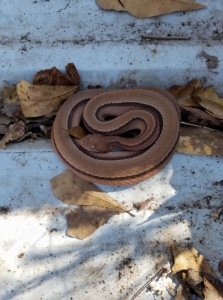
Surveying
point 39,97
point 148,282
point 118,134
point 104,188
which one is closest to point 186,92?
point 118,134

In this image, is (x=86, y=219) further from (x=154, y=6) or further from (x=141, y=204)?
(x=154, y=6)

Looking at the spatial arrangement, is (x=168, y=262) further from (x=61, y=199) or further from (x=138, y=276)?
(x=61, y=199)

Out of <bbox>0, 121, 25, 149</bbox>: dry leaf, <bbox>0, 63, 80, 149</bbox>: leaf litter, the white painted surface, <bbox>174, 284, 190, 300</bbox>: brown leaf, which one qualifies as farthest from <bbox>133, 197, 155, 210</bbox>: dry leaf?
<bbox>0, 121, 25, 149</bbox>: dry leaf

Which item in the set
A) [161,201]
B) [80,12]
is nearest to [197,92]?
[161,201]

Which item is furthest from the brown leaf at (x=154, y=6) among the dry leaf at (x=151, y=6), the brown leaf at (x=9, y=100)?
the brown leaf at (x=9, y=100)

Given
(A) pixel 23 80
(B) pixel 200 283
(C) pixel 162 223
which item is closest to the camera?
(B) pixel 200 283

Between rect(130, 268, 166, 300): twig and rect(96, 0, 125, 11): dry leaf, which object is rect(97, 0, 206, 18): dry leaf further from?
rect(130, 268, 166, 300): twig

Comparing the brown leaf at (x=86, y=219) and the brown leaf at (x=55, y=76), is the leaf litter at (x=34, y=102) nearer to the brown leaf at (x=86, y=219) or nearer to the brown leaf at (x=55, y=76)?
the brown leaf at (x=55, y=76)
